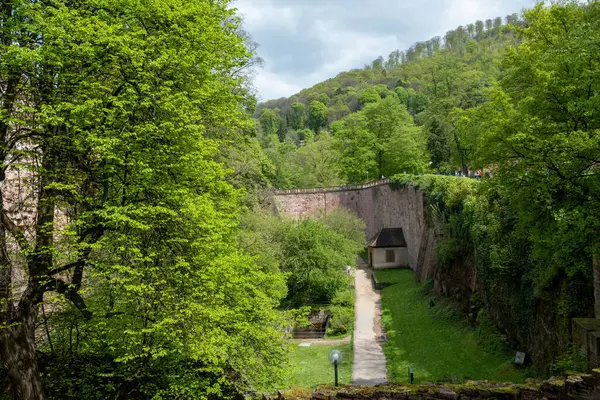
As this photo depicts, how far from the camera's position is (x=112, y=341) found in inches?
362

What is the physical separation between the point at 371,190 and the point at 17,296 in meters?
40.9

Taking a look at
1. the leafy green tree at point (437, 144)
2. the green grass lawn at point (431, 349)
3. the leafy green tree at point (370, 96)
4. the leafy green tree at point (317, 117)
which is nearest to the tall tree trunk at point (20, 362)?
the green grass lawn at point (431, 349)

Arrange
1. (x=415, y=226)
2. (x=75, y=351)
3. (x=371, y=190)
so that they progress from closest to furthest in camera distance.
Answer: (x=75, y=351), (x=415, y=226), (x=371, y=190)

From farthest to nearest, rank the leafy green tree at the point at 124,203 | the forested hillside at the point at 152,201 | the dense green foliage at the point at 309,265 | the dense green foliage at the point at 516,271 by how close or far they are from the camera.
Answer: the dense green foliage at the point at 309,265
the dense green foliage at the point at 516,271
the forested hillside at the point at 152,201
the leafy green tree at the point at 124,203

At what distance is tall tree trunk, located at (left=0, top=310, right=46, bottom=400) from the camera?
8.79m

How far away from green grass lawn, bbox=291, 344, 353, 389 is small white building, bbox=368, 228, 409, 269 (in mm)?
16272

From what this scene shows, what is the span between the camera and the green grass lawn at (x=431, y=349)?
1645 cm

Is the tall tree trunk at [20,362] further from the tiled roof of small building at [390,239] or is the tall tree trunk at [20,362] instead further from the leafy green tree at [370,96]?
the leafy green tree at [370,96]

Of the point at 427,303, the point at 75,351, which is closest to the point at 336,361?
the point at 75,351

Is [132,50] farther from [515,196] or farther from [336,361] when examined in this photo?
[336,361]

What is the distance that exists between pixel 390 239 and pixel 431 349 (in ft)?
64.4

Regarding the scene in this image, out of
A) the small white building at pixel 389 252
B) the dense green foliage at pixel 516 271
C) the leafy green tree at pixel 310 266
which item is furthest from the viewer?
the small white building at pixel 389 252

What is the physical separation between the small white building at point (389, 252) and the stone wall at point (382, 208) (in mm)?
707

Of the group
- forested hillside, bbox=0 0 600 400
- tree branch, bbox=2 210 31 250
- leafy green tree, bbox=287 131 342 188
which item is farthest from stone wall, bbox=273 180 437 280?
tree branch, bbox=2 210 31 250
